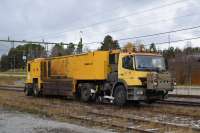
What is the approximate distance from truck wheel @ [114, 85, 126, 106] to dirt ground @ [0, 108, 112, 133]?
581 cm

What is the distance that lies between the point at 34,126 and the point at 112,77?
949cm

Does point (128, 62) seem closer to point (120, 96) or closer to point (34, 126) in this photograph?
point (120, 96)

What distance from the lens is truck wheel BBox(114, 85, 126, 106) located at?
2387 centimetres

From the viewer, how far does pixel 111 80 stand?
2519 cm

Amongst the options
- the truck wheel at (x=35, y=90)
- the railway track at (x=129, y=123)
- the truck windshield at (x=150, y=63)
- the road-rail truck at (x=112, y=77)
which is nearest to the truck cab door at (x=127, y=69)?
the road-rail truck at (x=112, y=77)

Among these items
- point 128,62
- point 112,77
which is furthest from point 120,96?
point 128,62

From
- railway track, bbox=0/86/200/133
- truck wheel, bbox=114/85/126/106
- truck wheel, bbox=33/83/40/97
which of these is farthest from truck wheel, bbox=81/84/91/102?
truck wheel, bbox=33/83/40/97

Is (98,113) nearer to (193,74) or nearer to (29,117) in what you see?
(29,117)

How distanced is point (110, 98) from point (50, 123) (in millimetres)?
8318

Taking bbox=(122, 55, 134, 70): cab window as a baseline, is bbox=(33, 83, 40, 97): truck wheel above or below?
below

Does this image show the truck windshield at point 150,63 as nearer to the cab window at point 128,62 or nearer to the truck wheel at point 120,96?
the cab window at point 128,62

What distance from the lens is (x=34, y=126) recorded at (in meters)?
16.2

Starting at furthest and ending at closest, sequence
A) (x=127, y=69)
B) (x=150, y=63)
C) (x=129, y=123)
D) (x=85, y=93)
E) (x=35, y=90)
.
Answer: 1. (x=35, y=90)
2. (x=85, y=93)
3. (x=150, y=63)
4. (x=127, y=69)
5. (x=129, y=123)

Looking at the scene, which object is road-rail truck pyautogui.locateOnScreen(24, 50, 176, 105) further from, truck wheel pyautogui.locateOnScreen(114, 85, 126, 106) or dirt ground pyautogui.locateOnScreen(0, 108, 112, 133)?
dirt ground pyautogui.locateOnScreen(0, 108, 112, 133)
